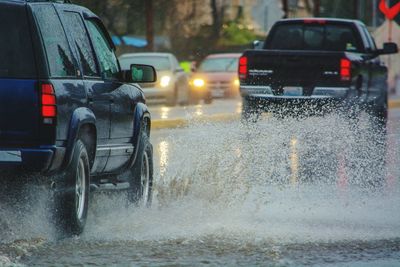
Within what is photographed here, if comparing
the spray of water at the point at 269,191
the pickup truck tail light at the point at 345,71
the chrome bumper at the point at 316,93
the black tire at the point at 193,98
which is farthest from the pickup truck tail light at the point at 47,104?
the black tire at the point at 193,98

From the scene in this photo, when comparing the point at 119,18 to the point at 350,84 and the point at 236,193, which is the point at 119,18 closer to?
the point at 350,84

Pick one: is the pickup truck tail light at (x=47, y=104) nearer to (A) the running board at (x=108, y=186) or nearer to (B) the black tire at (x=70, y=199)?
(B) the black tire at (x=70, y=199)

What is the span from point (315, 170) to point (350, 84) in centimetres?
578

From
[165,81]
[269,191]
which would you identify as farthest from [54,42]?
[165,81]

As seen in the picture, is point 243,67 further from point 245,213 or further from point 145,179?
point 245,213

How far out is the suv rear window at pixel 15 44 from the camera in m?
8.24

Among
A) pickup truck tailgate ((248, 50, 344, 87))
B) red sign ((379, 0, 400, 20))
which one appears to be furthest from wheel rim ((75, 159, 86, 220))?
red sign ((379, 0, 400, 20))

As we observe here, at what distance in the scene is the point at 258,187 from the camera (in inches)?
470

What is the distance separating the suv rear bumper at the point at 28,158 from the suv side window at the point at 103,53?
5.57 feet

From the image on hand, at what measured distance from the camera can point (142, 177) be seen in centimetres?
1071

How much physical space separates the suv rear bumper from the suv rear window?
1.62 ft

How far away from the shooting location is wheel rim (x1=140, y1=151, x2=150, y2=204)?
10.6 metres

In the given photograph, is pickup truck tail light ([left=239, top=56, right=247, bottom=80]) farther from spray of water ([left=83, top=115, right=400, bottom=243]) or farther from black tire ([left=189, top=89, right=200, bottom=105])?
black tire ([left=189, top=89, right=200, bottom=105])

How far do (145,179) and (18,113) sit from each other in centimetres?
287
